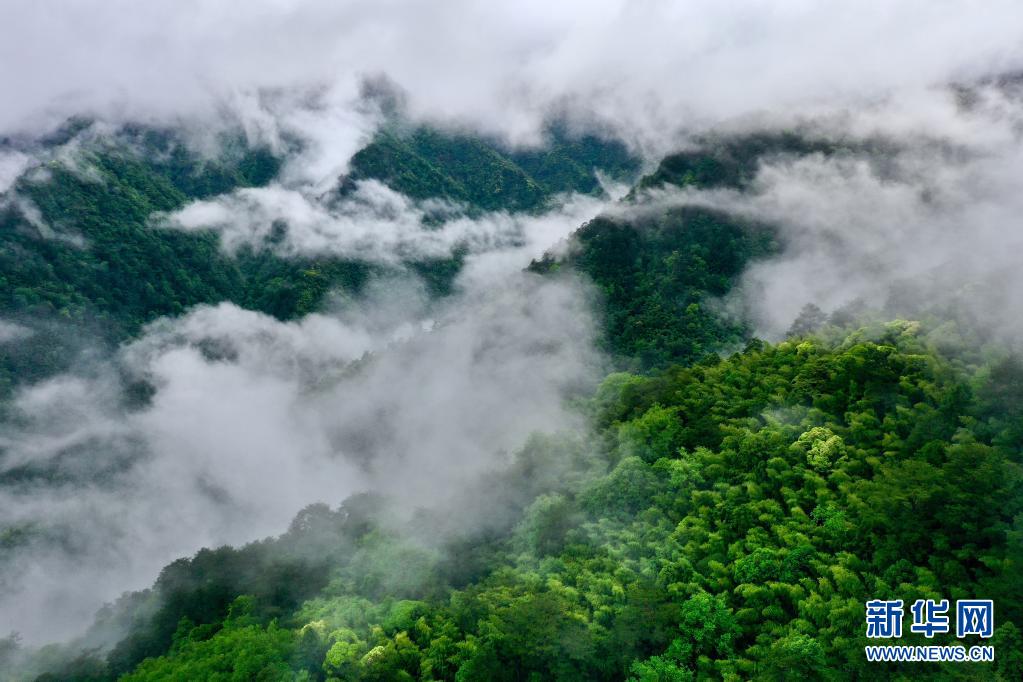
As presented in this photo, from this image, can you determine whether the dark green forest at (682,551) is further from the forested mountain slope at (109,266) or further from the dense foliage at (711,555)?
the forested mountain slope at (109,266)

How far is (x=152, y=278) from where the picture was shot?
167 metres

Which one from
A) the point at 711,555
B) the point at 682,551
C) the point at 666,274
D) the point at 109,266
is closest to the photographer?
the point at 711,555

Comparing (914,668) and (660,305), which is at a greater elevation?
(660,305)

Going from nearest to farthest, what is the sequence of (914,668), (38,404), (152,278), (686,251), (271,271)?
(914,668) → (686,251) → (38,404) → (152,278) → (271,271)

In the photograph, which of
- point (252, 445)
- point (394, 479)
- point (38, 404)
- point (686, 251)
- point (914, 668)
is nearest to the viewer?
point (914, 668)

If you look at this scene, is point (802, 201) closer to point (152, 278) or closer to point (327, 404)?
point (327, 404)

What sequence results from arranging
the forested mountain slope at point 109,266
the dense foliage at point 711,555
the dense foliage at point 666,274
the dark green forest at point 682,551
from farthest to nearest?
the forested mountain slope at point 109,266 → the dense foliage at point 666,274 → the dark green forest at point 682,551 → the dense foliage at point 711,555

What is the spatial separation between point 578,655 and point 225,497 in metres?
129

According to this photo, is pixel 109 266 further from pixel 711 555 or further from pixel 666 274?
pixel 711 555

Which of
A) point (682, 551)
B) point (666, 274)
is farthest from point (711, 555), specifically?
point (666, 274)

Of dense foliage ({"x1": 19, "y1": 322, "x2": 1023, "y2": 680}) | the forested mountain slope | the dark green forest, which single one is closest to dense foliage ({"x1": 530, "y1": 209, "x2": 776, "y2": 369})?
the dark green forest

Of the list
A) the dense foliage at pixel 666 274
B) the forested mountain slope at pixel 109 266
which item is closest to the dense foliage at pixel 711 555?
the dense foliage at pixel 666 274

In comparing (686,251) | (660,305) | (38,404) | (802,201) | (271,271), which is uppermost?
(271,271)

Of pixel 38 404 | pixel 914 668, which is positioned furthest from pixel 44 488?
pixel 914 668
